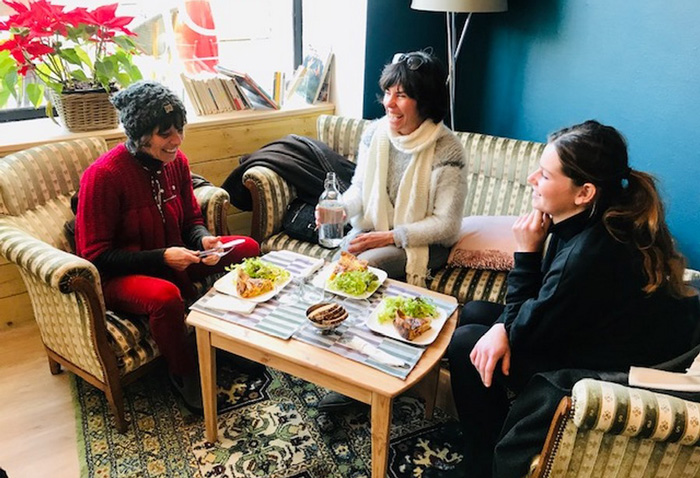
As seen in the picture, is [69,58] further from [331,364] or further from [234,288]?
[331,364]

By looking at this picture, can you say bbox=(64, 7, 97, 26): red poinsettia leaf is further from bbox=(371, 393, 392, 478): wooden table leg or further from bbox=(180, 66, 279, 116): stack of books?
bbox=(371, 393, 392, 478): wooden table leg

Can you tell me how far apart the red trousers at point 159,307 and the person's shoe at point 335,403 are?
0.51 metres

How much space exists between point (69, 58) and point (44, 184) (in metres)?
0.58

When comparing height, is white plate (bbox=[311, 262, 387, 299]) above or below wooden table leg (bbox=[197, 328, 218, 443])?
above

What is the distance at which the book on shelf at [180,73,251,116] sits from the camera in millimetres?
2954

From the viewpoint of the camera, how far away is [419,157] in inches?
91.5

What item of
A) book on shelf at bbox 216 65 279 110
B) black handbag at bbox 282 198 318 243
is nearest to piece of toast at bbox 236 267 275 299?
black handbag at bbox 282 198 318 243

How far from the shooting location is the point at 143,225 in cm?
208

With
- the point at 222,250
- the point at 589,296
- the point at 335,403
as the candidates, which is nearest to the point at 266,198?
the point at 222,250

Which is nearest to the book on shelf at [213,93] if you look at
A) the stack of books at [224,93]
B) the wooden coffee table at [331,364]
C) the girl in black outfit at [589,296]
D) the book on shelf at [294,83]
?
the stack of books at [224,93]

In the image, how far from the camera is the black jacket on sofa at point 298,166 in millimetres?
2695

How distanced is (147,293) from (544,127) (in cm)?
208

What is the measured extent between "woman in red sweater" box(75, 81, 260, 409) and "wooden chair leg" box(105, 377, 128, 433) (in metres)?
0.19

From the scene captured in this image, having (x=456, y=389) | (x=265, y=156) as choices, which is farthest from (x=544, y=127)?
(x=456, y=389)
